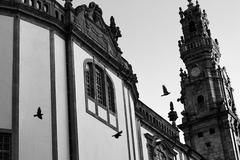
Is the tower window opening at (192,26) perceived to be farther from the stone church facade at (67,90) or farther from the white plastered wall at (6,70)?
the white plastered wall at (6,70)

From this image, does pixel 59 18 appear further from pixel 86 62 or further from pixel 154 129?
pixel 154 129

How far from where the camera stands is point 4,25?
20578 mm

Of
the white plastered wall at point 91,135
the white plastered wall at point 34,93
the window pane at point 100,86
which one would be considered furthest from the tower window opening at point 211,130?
the white plastered wall at point 34,93

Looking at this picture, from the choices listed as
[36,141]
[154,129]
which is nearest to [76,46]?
[36,141]

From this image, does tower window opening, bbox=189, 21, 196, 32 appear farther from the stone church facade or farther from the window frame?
the window frame

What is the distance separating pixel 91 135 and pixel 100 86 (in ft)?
10.0

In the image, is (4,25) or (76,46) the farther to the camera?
(76,46)

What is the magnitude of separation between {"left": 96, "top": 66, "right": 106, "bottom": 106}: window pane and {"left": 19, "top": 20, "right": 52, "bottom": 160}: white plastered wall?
133 inches

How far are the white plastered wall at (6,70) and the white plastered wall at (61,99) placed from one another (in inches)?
83.5

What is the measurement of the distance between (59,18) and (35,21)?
1550 millimetres

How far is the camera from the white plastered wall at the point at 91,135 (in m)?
21.1

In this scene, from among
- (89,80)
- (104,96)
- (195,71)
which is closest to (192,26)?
(195,71)

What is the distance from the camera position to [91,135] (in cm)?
2172

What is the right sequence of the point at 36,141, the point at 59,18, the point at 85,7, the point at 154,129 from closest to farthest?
the point at 36,141 < the point at 59,18 < the point at 85,7 < the point at 154,129
